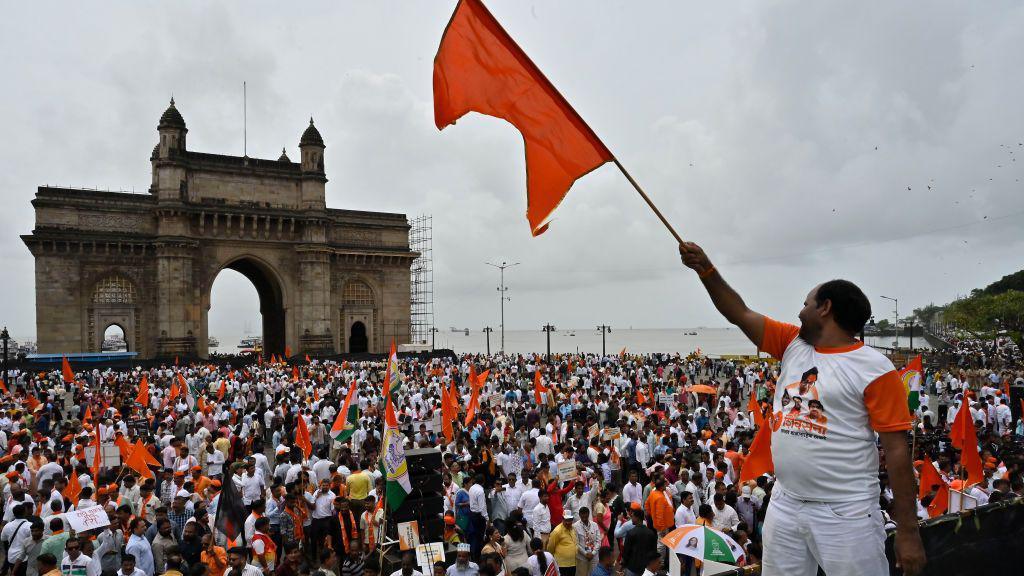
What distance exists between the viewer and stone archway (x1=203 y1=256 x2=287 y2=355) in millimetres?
49125

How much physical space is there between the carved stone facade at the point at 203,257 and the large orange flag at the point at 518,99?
4589 cm

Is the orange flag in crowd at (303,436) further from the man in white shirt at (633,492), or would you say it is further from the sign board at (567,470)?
the man in white shirt at (633,492)

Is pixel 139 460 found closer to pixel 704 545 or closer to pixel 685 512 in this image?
pixel 685 512

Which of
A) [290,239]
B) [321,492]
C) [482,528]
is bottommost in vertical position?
[482,528]

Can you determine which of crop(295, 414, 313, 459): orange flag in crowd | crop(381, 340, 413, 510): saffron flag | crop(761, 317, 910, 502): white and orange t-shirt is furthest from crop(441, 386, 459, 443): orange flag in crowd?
crop(761, 317, 910, 502): white and orange t-shirt

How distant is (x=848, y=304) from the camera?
2852 millimetres

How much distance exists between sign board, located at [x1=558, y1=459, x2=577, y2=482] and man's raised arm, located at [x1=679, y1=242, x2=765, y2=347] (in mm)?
7138

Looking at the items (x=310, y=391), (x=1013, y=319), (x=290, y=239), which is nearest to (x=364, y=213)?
(x=290, y=239)

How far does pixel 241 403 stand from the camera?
2181 cm

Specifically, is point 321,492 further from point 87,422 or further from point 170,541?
point 87,422

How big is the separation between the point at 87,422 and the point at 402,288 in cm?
3939

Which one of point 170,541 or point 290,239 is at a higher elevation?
point 290,239

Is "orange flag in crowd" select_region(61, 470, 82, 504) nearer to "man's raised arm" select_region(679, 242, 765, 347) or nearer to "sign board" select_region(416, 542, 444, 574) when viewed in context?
"sign board" select_region(416, 542, 444, 574)

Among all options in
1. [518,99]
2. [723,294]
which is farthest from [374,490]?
[723,294]
